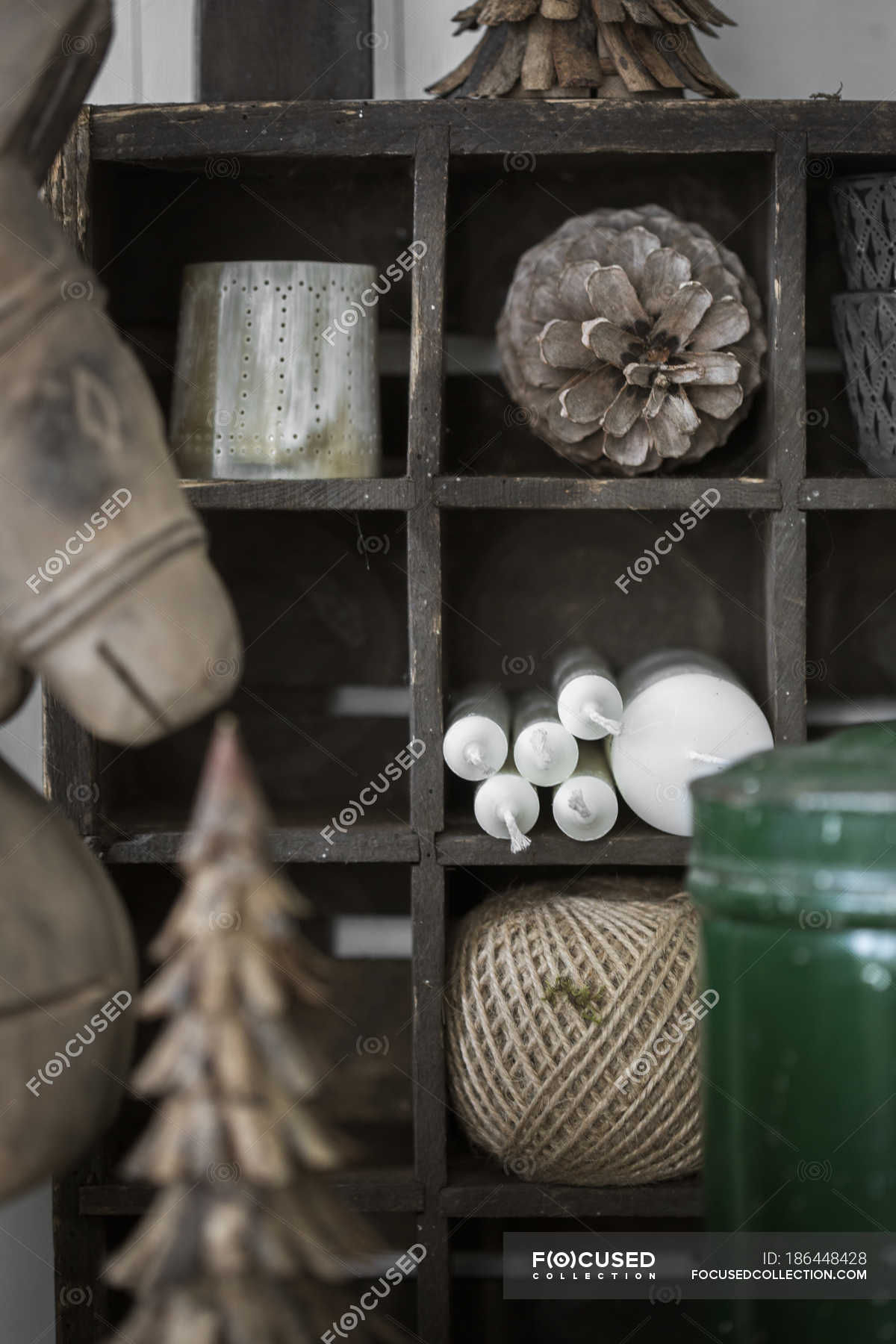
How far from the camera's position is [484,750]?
1.10m

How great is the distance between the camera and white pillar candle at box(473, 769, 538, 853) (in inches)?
43.3

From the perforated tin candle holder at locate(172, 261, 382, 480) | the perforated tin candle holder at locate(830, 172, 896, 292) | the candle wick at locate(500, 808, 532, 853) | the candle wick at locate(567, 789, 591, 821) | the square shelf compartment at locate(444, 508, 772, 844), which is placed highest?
the perforated tin candle holder at locate(830, 172, 896, 292)

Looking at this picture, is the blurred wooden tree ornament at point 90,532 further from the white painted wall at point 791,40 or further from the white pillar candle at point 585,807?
the white painted wall at point 791,40

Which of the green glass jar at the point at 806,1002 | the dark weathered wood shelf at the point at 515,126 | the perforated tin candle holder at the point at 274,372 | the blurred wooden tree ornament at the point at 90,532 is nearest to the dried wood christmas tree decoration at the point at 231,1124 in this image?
the blurred wooden tree ornament at the point at 90,532

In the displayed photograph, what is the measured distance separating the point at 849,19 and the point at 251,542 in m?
0.85

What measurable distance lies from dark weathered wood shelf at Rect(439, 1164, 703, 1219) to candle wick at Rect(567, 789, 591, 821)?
0.34 meters

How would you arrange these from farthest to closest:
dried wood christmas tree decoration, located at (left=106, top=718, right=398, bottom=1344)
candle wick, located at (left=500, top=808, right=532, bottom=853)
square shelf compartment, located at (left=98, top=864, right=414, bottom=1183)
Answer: square shelf compartment, located at (left=98, top=864, right=414, bottom=1183)
candle wick, located at (left=500, top=808, right=532, bottom=853)
dried wood christmas tree decoration, located at (left=106, top=718, right=398, bottom=1344)

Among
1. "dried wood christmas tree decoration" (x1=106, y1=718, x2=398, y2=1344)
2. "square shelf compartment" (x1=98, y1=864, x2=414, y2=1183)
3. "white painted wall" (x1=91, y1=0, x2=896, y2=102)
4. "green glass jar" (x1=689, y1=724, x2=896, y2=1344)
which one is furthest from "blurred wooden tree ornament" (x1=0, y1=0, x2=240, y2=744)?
Result: "white painted wall" (x1=91, y1=0, x2=896, y2=102)

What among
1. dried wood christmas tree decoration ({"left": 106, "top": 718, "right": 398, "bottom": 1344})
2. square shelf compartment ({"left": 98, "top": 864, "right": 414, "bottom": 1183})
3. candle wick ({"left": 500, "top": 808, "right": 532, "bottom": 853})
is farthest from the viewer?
square shelf compartment ({"left": 98, "top": 864, "right": 414, "bottom": 1183})

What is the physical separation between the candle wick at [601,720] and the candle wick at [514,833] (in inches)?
4.3

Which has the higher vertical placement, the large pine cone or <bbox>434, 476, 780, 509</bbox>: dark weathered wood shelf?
the large pine cone

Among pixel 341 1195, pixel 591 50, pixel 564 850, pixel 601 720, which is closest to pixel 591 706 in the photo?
pixel 601 720

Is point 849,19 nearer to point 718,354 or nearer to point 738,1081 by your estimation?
point 718,354

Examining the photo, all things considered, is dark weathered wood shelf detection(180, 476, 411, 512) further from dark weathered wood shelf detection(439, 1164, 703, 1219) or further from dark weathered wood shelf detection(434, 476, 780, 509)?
dark weathered wood shelf detection(439, 1164, 703, 1219)
